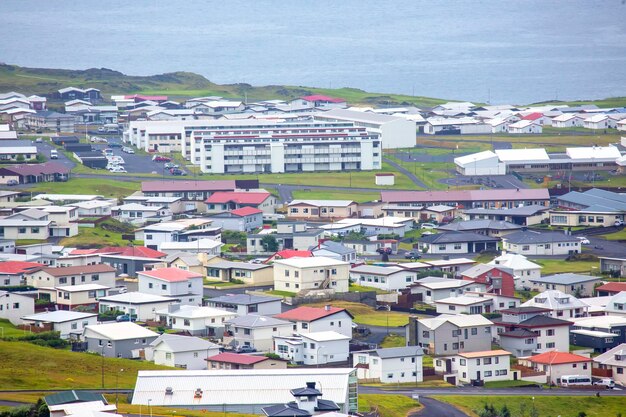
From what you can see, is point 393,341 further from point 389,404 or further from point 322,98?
point 322,98

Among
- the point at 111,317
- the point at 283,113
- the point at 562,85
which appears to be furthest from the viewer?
the point at 562,85

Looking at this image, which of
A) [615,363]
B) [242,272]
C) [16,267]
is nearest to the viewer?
[615,363]

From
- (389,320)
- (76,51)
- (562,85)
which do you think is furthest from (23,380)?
(76,51)

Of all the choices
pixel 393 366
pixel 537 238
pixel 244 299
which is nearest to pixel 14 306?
pixel 244 299

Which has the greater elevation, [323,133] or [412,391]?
[323,133]

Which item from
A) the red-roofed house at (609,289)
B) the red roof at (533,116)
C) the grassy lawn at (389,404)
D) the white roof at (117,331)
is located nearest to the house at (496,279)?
the red-roofed house at (609,289)

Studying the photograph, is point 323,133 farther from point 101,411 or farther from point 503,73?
point 503,73
